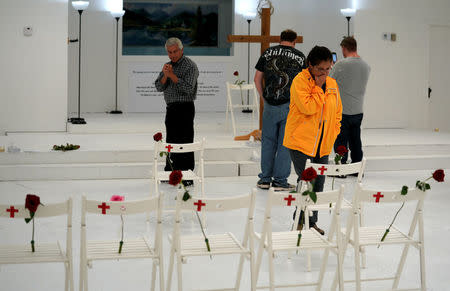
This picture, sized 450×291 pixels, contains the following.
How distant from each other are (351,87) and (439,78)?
5.21 m

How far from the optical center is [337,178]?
8.99m

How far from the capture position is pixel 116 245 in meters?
4.37

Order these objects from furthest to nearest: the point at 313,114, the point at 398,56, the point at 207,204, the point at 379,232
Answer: the point at 398,56 < the point at 313,114 < the point at 379,232 < the point at 207,204

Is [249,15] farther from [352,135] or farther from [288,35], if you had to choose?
A: [288,35]

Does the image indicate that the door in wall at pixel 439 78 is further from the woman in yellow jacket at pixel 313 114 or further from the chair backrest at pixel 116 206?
the chair backrest at pixel 116 206

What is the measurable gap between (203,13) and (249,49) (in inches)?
74.3

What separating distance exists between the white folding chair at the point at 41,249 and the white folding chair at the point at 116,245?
0.08m

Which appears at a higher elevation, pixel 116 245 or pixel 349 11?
pixel 349 11

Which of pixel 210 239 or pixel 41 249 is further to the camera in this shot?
pixel 210 239

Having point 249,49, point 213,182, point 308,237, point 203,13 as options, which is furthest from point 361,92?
point 203,13

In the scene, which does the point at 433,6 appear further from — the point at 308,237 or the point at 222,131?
the point at 308,237

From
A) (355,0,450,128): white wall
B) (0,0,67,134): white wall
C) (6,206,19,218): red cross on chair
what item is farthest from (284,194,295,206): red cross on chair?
(355,0,450,128): white wall

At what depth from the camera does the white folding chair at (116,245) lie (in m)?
4.09

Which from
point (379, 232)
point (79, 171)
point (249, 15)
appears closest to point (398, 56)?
point (249, 15)
